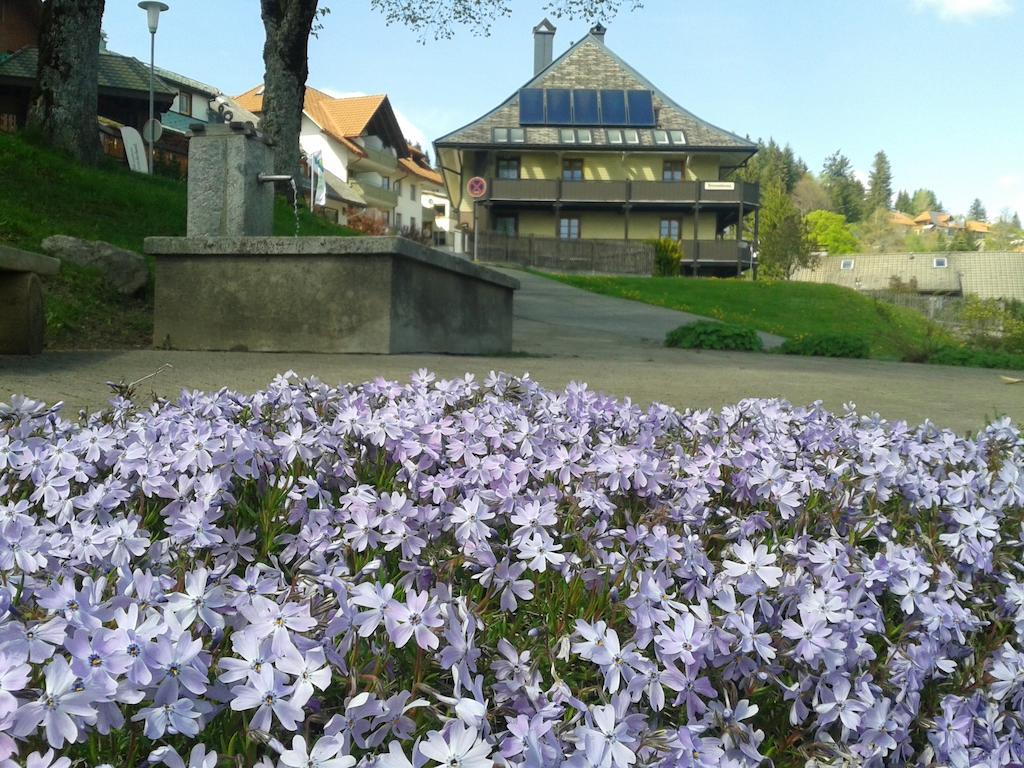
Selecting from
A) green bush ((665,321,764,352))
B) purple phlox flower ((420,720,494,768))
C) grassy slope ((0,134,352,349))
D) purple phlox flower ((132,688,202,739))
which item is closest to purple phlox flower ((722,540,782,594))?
purple phlox flower ((420,720,494,768))

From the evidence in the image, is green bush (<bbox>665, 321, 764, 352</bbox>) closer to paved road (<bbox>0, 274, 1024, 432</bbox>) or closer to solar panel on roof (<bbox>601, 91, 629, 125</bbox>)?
paved road (<bbox>0, 274, 1024, 432</bbox>)

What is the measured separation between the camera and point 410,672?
147 centimetres

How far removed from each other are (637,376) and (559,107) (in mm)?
42502

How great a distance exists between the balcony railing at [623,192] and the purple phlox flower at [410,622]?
42.8m

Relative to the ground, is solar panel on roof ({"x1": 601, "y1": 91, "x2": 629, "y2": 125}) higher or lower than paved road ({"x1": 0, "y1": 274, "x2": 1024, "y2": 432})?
higher

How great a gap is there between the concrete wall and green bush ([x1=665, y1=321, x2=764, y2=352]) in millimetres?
4078

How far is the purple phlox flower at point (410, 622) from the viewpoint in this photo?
49.5 inches

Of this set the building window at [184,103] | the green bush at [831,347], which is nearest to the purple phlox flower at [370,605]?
the green bush at [831,347]

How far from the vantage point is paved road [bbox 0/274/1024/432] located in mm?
4195

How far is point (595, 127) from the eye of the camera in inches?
1786

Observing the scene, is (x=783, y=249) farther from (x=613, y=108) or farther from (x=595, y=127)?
(x=595, y=127)

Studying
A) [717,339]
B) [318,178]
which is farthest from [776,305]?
[318,178]

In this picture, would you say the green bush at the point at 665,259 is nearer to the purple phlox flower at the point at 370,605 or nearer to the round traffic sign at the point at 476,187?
the round traffic sign at the point at 476,187

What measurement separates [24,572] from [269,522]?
499 mm
